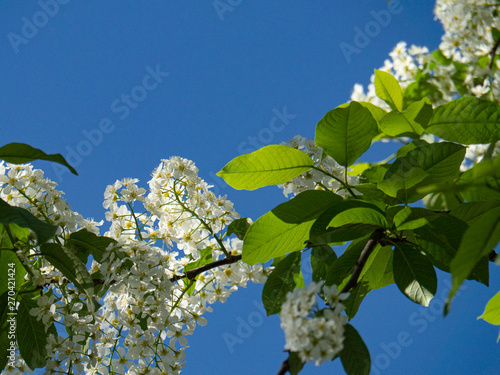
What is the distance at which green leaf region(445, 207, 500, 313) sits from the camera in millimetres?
514

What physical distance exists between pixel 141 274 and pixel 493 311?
75 centimetres

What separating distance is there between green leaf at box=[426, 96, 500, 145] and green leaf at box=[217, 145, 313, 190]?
0.34 m

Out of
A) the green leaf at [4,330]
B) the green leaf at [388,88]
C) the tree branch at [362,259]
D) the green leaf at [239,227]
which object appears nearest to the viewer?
the tree branch at [362,259]

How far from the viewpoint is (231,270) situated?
118 cm

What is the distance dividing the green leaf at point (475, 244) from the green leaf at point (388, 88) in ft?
2.95

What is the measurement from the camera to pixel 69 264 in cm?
93

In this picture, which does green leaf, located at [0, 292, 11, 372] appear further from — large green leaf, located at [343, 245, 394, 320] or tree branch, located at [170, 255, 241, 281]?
large green leaf, located at [343, 245, 394, 320]

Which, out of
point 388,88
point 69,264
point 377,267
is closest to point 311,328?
point 377,267

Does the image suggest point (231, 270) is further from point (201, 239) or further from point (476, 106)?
point (476, 106)

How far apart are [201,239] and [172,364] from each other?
0.32 m

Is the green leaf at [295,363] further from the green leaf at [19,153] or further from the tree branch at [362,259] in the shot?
the green leaf at [19,153]

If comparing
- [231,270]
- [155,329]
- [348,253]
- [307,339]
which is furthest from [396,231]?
[155,329]

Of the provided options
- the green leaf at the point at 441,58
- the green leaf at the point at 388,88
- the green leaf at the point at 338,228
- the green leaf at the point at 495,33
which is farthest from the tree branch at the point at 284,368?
the green leaf at the point at 441,58

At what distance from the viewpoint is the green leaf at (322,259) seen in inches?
36.0
